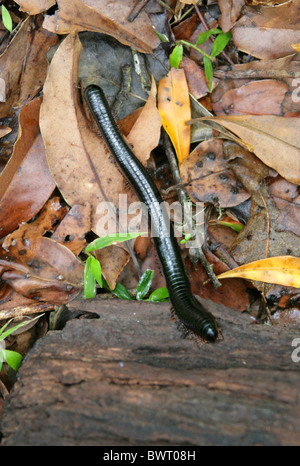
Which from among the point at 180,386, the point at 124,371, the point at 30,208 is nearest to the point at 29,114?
the point at 30,208

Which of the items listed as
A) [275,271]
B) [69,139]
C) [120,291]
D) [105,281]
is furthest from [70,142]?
[275,271]

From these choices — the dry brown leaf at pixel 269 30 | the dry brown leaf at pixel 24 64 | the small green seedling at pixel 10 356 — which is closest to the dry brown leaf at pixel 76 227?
the small green seedling at pixel 10 356

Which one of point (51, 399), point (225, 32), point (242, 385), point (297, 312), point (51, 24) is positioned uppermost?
point (51, 24)

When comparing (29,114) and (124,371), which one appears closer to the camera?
(124,371)

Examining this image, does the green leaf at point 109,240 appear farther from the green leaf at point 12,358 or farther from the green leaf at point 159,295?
the green leaf at point 12,358

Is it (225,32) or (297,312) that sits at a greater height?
(225,32)

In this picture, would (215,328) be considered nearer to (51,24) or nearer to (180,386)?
(180,386)
